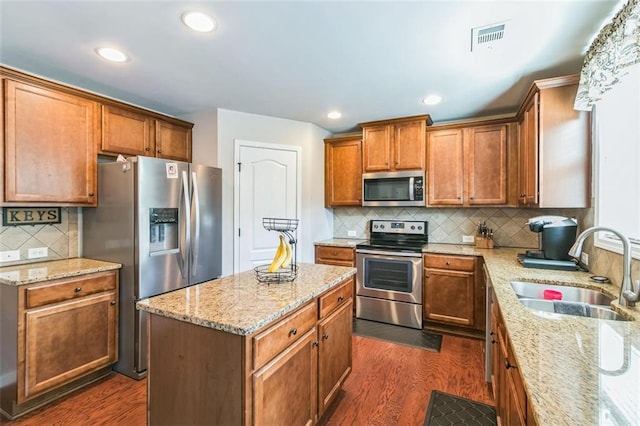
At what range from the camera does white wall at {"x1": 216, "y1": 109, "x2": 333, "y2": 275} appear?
10.6 ft

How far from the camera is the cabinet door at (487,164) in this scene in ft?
10.3

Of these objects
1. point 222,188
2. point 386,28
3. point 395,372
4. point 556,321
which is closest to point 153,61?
point 222,188

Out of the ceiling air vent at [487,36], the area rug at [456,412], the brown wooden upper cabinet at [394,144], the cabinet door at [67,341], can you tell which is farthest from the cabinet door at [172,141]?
the area rug at [456,412]

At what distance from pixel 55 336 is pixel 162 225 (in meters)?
1.00

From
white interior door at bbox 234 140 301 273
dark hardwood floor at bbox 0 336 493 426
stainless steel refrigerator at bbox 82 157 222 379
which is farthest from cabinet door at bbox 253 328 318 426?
white interior door at bbox 234 140 301 273

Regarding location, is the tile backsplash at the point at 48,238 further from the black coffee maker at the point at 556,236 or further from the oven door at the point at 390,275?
the black coffee maker at the point at 556,236

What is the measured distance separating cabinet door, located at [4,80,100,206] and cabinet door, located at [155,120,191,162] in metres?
0.57

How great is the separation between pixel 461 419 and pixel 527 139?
7.33 feet

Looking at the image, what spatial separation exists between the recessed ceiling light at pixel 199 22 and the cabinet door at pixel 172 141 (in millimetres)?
1564

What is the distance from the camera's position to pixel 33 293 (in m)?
1.94

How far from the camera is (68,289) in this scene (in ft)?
6.90

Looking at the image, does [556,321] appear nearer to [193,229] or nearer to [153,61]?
[193,229]

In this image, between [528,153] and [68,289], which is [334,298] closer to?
[68,289]

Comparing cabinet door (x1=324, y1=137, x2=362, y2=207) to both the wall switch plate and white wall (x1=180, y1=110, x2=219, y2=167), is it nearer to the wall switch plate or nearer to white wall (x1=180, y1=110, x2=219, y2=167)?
white wall (x1=180, y1=110, x2=219, y2=167)
